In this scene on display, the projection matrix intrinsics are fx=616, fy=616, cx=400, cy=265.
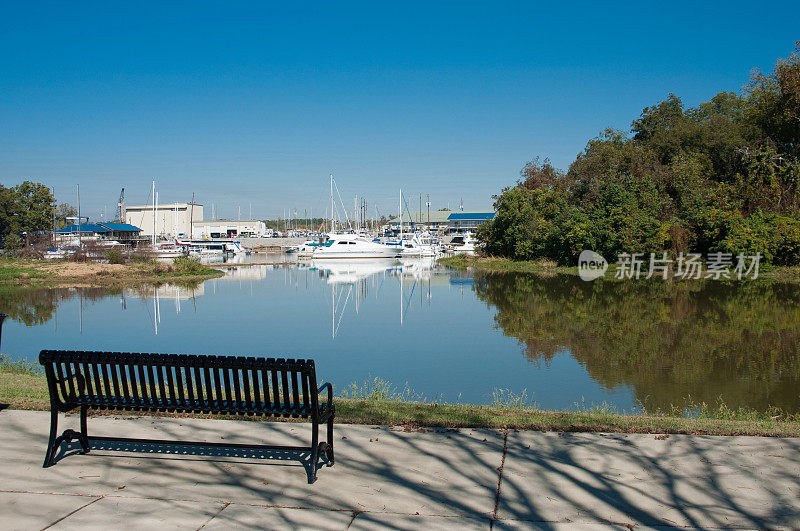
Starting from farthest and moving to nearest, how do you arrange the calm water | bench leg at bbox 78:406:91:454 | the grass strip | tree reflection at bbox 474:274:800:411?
the calm water < tree reflection at bbox 474:274:800:411 < the grass strip < bench leg at bbox 78:406:91:454

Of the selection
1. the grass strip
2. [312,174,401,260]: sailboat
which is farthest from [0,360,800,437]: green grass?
[312,174,401,260]: sailboat

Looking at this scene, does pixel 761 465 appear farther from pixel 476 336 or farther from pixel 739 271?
pixel 739 271

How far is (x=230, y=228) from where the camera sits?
136 metres

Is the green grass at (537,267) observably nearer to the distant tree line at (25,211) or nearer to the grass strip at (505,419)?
the grass strip at (505,419)

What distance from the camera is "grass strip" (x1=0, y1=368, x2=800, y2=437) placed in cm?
641

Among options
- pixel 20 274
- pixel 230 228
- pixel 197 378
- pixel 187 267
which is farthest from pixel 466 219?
pixel 197 378

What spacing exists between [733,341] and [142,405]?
14.7 m

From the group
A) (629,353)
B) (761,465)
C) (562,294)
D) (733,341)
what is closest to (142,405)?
(761,465)

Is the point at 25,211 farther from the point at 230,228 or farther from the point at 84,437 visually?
the point at 84,437

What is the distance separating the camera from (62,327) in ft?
63.3

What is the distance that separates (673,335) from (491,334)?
4.86m

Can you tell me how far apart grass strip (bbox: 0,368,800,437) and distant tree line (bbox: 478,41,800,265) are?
31.6m

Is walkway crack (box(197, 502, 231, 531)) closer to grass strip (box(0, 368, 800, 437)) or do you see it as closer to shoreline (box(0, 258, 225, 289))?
grass strip (box(0, 368, 800, 437))

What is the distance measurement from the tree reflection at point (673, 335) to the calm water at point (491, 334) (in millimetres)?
49
